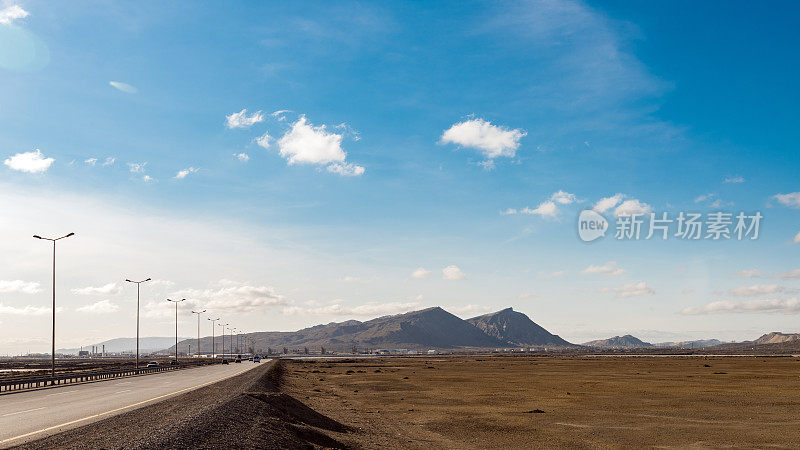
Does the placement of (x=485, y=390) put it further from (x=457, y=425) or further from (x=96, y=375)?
(x=96, y=375)

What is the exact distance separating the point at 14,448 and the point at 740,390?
2109 inches

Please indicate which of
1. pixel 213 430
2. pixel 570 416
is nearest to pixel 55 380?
pixel 213 430

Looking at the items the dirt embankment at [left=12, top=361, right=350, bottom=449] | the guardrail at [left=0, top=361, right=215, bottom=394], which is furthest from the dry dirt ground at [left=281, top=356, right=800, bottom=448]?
the guardrail at [left=0, top=361, right=215, bottom=394]

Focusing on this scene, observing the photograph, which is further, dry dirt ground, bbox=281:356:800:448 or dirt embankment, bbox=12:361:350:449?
dry dirt ground, bbox=281:356:800:448

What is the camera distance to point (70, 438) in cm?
1897

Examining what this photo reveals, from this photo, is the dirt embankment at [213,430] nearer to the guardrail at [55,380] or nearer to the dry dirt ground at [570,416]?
the dry dirt ground at [570,416]

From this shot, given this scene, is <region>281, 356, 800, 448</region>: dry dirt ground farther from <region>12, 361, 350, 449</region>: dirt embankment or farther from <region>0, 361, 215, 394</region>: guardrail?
<region>0, 361, 215, 394</region>: guardrail

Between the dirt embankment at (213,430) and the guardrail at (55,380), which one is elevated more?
the dirt embankment at (213,430)

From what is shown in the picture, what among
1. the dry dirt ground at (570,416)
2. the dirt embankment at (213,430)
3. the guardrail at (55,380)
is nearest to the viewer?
the dirt embankment at (213,430)

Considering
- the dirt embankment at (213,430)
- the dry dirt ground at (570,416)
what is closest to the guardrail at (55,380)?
the dry dirt ground at (570,416)

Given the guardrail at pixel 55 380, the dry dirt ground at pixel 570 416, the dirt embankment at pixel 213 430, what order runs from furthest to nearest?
1. the guardrail at pixel 55 380
2. the dry dirt ground at pixel 570 416
3. the dirt embankment at pixel 213 430

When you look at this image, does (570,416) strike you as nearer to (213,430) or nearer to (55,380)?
(213,430)

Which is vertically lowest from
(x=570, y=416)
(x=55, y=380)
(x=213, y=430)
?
(x=570, y=416)

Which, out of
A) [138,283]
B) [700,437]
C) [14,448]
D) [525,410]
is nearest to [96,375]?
[138,283]
